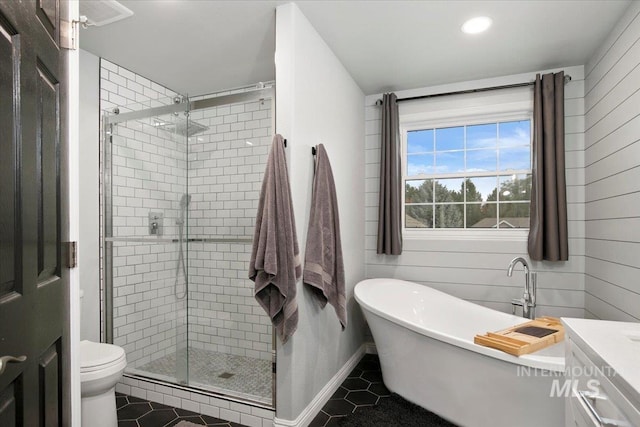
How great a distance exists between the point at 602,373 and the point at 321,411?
5.92 ft

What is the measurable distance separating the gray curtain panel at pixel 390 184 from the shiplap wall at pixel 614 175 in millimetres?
1475

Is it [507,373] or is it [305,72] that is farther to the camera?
[305,72]

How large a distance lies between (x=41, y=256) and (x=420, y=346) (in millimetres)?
2035

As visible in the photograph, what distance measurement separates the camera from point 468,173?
3340mm

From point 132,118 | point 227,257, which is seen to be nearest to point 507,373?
point 227,257

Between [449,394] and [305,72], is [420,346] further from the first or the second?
[305,72]

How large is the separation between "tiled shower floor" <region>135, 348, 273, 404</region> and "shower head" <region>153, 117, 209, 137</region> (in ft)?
5.35

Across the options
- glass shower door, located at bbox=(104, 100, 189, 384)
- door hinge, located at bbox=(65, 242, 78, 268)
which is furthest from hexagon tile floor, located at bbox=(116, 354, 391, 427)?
door hinge, located at bbox=(65, 242, 78, 268)

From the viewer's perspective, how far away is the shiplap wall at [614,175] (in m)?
2.05

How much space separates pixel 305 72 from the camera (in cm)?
224

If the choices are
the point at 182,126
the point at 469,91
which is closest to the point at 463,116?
the point at 469,91

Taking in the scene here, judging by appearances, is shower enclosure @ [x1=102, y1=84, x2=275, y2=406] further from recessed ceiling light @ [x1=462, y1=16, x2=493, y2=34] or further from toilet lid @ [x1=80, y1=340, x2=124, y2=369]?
recessed ceiling light @ [x1=462, y1=16, x2=493, y2=34]

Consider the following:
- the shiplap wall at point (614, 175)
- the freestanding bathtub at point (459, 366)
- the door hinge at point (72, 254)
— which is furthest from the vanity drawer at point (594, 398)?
the door hinge at point (72, 254)

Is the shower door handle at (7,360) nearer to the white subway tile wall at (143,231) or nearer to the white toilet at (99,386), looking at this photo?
the white toilet at (99,386)
